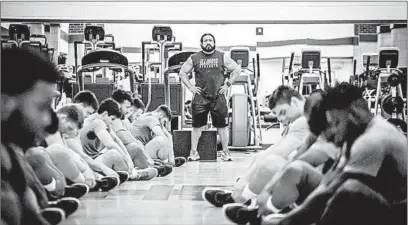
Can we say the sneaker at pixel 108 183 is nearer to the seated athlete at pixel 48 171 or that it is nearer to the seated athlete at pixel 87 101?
the seated athlete at pixel 87 101

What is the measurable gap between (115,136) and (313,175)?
1.37 m

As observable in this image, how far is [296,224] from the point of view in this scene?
2164mm

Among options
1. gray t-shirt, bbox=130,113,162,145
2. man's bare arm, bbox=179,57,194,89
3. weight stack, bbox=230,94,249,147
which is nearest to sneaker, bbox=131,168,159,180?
gray t-shirt, bbox=130,113,162,145

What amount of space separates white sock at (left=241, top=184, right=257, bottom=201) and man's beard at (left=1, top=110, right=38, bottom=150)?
92 centimetres

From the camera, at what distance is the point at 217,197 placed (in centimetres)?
274

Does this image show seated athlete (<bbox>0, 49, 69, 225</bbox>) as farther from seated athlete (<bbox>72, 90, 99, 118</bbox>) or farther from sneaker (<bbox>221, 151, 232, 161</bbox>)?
sneaker (<bbox>221, 151, 232, 161</bbox>)

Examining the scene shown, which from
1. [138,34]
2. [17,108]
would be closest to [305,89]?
[138,34]

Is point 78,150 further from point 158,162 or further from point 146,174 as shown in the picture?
point 158,162

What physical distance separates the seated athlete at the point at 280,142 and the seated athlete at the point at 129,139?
2.67 ft

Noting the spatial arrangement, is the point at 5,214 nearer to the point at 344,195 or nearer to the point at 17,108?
the point at 17,108

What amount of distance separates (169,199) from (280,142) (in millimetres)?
650

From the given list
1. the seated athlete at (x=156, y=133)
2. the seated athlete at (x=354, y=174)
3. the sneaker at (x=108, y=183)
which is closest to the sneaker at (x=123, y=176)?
the sneaker at (x=108, y=183)

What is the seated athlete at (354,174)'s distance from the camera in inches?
80.4

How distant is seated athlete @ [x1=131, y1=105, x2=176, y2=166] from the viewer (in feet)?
11.3
